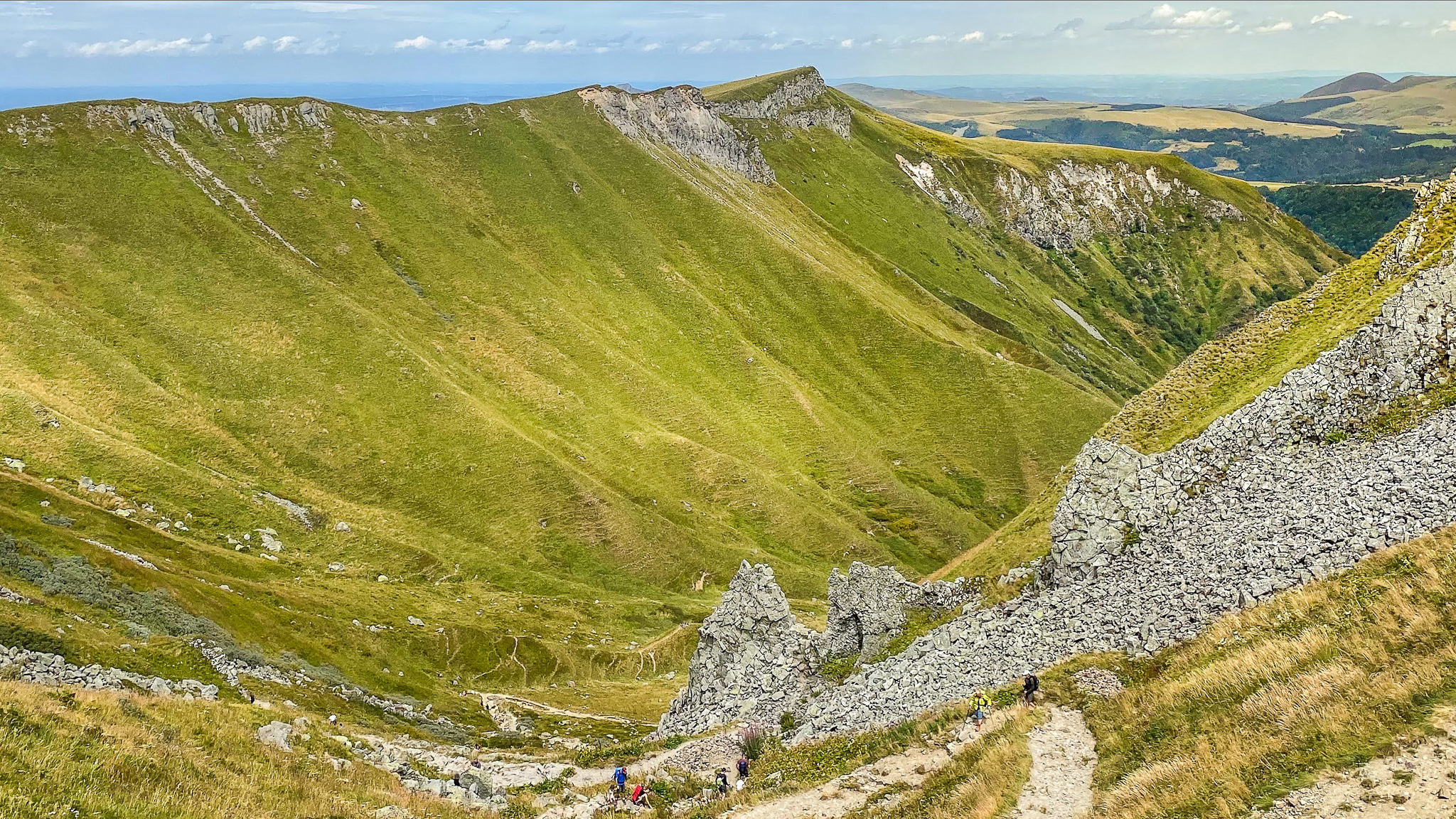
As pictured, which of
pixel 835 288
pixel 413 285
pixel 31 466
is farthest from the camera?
pixel 835 288

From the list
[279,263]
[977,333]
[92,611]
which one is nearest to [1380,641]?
[92,611]

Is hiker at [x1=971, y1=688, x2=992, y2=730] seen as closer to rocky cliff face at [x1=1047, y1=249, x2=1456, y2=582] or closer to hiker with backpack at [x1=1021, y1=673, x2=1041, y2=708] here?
hiker with backpack at [x1=1021, y1=673, x2=1041, y2=708]

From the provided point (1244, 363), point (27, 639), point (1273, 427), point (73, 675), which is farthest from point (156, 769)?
point (1244, 363)

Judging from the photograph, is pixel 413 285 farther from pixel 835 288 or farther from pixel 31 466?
pixel 835 288

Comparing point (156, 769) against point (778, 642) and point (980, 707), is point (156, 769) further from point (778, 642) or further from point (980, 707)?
point (778, 642)

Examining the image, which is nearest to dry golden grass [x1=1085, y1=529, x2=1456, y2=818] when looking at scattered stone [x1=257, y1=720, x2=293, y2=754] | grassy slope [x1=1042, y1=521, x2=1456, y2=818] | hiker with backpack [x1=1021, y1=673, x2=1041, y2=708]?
grassy slope [x1=1042, y1=521, x2=1456, y2=818]
